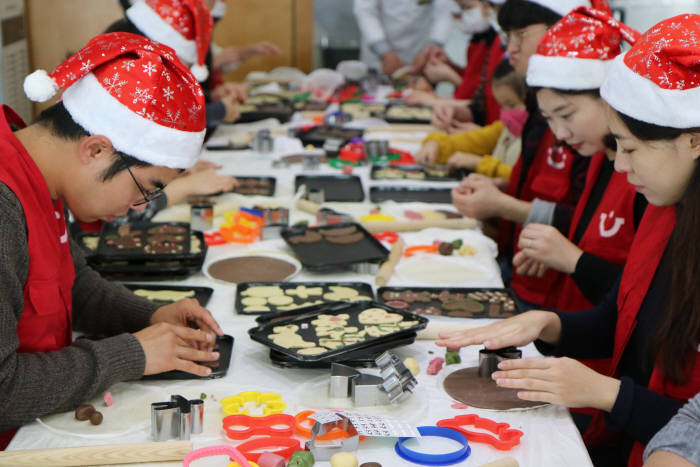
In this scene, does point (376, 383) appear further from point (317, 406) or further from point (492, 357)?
point (492, 357)

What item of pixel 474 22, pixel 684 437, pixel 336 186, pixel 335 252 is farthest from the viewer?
pixel 474 22

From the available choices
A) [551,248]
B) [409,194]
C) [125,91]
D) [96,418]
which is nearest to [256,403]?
[96,418]

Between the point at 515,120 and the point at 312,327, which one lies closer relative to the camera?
the point at 312,327

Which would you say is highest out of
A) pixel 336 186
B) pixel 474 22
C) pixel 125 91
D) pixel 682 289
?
pixel 125 91

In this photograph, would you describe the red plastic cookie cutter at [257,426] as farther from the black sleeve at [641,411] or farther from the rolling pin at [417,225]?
the rolling pin at [417,225]

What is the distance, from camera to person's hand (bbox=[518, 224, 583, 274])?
2457 millimetres

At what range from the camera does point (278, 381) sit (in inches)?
70.1

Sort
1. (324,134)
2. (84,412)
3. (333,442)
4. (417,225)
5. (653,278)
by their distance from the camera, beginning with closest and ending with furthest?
(333,442), (84,412), (653,278), (417,225), (324,134)

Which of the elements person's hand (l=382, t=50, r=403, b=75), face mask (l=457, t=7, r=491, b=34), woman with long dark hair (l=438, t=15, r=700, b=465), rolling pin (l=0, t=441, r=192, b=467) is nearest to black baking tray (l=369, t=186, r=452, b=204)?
woman with long dark hair (l=438, t=15, r=700, b=465)

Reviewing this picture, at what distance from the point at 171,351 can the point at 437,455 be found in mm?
652

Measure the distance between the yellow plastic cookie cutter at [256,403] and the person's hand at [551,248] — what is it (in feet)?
3.81

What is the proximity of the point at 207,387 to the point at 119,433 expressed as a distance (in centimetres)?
→ 25

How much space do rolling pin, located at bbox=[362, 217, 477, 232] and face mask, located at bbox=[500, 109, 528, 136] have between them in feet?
3.18

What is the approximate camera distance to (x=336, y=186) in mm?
3518
